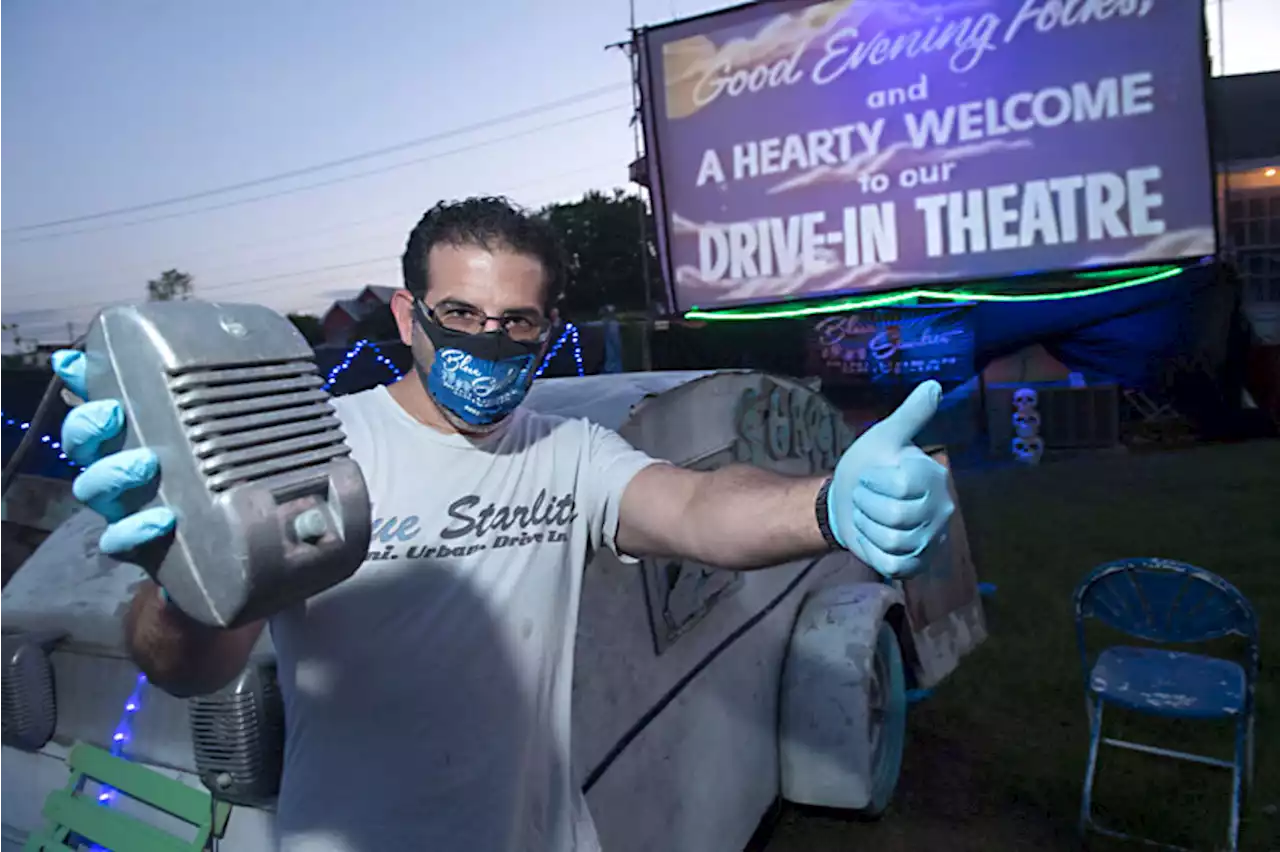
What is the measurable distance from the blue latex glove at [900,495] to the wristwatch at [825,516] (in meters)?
0.13

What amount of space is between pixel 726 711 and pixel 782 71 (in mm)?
8679

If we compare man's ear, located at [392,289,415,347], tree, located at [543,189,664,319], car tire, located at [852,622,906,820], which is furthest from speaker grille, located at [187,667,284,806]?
tree, located at [543,189,664,319]

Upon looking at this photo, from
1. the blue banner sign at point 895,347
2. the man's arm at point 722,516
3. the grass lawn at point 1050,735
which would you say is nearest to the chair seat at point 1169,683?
the grass lawn at point 1050,735

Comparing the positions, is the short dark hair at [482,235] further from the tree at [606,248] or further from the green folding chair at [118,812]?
the tree at [606,248]

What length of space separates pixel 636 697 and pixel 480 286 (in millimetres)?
1269

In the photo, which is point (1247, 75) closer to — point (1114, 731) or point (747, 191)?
point (747, 191)

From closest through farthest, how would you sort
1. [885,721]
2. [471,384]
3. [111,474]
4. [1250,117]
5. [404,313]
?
[111,474], [471,384], [404,313], [885,721], [1250,117]

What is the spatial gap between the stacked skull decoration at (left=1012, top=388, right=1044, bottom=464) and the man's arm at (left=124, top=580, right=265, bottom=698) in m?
12.7

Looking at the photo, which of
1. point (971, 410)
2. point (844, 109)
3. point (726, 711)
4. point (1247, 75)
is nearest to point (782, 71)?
point (844, 109)

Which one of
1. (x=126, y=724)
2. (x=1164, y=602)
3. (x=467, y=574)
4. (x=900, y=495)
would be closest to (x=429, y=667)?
(x=467, y=574)

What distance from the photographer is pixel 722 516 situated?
65.2 inches

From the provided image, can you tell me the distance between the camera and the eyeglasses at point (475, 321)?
1896 millimetres

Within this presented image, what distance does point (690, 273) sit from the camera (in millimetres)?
10891

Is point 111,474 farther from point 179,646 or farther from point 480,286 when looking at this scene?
point 480,286
